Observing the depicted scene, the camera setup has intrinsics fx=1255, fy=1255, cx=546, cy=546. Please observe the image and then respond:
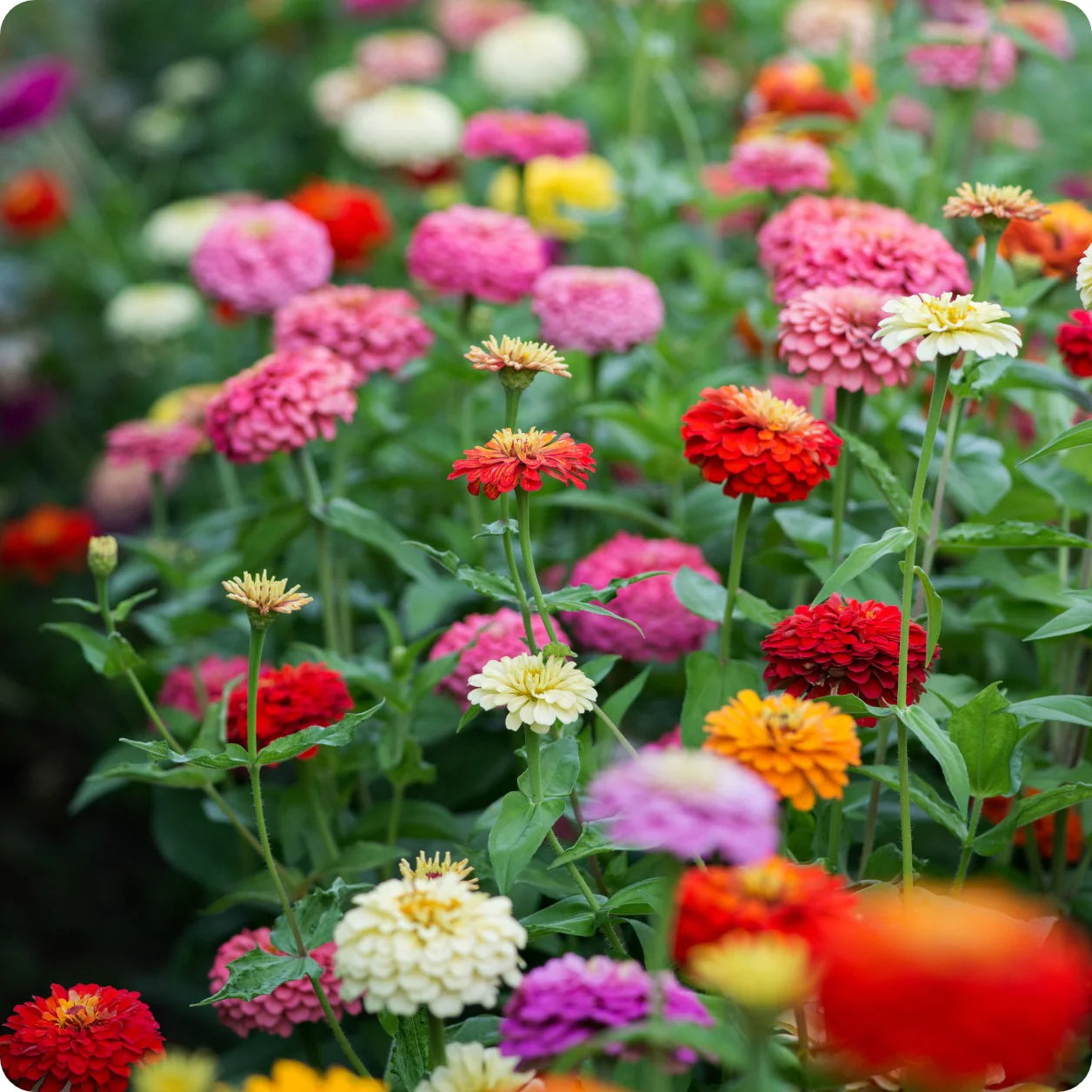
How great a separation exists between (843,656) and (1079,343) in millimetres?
374

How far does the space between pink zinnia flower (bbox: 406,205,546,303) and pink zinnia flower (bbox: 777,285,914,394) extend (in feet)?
1.60

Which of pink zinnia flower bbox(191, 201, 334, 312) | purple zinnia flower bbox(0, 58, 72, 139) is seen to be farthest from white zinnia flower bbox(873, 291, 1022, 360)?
purple zinnia flower bbox(0, 58, 72, 139)

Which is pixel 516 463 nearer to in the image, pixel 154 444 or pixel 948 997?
pixel 948 997

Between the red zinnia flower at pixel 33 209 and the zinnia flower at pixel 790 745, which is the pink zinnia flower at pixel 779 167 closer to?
the zinnia flower at pixel 790 745

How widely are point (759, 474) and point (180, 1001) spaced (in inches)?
44.9

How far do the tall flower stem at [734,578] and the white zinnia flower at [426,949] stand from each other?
15.7 inches

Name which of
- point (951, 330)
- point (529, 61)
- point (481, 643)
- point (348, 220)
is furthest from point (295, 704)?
point (529, 61)

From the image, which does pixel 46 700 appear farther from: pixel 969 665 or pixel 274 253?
pixel 969 665

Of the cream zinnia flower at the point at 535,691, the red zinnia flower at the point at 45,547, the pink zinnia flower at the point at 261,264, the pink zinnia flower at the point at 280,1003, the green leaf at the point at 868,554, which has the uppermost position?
the pink zinnia flower at the point at 261,264

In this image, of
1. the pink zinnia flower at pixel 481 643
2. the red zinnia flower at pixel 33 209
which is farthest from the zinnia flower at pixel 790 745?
the red zinnia flower at pixel 33 209

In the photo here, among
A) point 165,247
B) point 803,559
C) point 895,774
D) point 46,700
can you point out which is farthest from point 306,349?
point 46,700

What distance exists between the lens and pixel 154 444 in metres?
1.63

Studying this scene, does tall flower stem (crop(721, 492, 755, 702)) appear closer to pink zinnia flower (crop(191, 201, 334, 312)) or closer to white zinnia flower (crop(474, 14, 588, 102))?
pink zinnia flower (crop(191, 201, 334, 312))

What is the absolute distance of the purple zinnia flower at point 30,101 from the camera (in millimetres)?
2570
